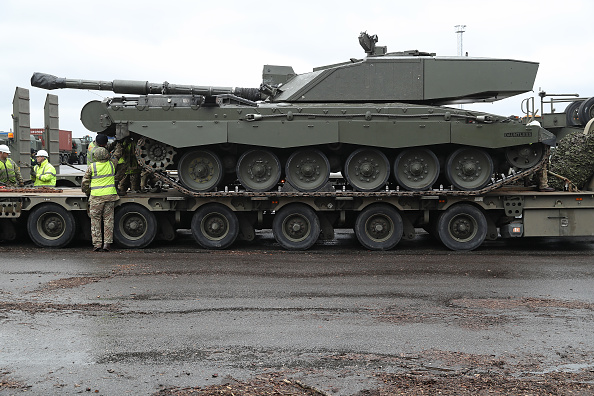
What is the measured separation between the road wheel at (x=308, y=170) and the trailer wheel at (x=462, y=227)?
2.34 meters

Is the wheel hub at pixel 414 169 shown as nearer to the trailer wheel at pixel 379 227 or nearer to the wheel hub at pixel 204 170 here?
the trailer wheel at pixel 379 227

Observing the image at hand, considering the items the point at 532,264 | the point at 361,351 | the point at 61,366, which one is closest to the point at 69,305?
the point at 61,366

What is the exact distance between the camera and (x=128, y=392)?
4754 millimetres

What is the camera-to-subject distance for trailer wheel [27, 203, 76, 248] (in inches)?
479

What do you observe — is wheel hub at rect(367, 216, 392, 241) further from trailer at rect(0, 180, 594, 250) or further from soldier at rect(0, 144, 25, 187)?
soldier at rect(0, 144, 25, 187)

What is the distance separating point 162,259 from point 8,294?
3.13 metres

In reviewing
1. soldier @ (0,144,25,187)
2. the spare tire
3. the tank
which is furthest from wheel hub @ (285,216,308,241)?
the spare tire

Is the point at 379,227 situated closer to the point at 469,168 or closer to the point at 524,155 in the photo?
the point at 469,168

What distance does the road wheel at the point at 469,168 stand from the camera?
A: 11844 millimetres

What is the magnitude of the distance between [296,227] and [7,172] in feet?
22.8

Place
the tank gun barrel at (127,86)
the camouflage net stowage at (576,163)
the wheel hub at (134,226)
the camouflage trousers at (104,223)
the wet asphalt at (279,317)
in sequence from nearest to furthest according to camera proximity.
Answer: the wet asphalt at (279,317) → the camouflage trousers at (104,223) → the wheel hub at (134,226) → the tank gun barrel at (127,86) → the camouflage net stowage at (576,163)

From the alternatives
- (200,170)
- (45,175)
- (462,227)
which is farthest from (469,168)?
(45,175)

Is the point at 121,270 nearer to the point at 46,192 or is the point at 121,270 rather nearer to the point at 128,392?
the point at 46,192

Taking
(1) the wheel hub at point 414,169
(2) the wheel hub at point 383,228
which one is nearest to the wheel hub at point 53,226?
(2) the wheel hub at point 383,228
